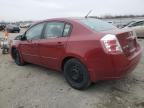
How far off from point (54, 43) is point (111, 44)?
1609 mm

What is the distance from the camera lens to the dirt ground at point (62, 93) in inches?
165

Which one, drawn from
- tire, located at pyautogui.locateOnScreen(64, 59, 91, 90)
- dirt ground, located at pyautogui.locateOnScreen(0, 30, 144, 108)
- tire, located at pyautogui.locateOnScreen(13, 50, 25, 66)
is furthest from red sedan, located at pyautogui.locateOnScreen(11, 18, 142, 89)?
tire, located at pyautogui.locateOnScreen(13, 50, 25, 66)

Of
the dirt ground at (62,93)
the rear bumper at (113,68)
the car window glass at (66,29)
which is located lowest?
the dirt ground at (62,93)

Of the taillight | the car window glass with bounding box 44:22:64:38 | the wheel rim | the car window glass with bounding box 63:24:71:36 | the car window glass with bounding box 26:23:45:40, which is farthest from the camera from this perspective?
the car window glass with bounding box 26:23:45:40

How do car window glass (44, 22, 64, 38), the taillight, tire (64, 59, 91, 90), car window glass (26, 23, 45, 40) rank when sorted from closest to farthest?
the taillight → tire (64, 59, 91, 90) → car window glass (44, 22, 64, 38) → car window glass (26, 23, 45, 40)

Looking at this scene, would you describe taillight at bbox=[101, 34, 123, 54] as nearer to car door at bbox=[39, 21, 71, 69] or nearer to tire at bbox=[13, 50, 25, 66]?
car door at bbox=[39, 21, 71, 69]

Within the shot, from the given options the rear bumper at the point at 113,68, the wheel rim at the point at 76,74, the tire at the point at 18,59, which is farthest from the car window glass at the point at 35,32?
the rear bumper at the point at 113,68

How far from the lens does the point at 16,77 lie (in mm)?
6066

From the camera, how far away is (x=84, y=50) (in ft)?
14.6

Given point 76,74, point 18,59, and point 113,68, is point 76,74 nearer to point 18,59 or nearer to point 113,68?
point 113,68

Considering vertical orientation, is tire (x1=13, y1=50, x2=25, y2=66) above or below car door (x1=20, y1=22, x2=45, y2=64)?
below

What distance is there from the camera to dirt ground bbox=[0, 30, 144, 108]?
4.19 meters

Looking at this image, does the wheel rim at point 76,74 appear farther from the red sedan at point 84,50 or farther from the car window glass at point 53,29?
the car window glass at point 53,29

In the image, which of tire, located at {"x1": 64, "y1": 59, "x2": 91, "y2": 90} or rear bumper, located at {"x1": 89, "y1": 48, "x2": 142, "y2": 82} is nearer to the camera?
rear bumper, located at {"x1": 89, "y1": 48, "x2": 142, "y2": 82}
